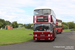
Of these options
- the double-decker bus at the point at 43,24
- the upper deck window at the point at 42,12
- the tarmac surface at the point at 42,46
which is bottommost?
the tarmac surface at the point at 42,46

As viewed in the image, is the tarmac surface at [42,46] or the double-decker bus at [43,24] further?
the double-decker bus at [43,24]

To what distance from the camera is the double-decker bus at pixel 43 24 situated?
15797 mm

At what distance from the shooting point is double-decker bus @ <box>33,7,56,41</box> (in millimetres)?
15797

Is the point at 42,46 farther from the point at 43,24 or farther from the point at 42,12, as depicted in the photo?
the point at 42,12

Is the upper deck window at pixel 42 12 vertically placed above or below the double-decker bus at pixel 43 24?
above

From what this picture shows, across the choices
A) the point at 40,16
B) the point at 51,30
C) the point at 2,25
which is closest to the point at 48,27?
the point at 51,30

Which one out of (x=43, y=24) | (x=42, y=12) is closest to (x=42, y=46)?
(x=43, y=24)

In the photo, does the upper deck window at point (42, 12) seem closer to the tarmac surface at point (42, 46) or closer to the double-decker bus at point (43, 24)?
the double-decker bus at point (43, 24)

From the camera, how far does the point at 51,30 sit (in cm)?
1589

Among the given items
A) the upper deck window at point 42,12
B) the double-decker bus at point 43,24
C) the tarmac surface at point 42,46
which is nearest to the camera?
the tarmac surface at point 42,46

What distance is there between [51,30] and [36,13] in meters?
2.73

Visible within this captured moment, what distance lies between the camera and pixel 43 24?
16.0 meters

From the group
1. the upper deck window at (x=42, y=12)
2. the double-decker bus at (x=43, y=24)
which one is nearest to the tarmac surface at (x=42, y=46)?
the double-decker bus at (x=43, y=24)

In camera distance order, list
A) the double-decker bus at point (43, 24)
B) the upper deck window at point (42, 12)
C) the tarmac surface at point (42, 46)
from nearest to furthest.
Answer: the tarmac surface at point (42, 46), the double-decker bus at point (43, 24), the upper deck window at point (42, 12)
